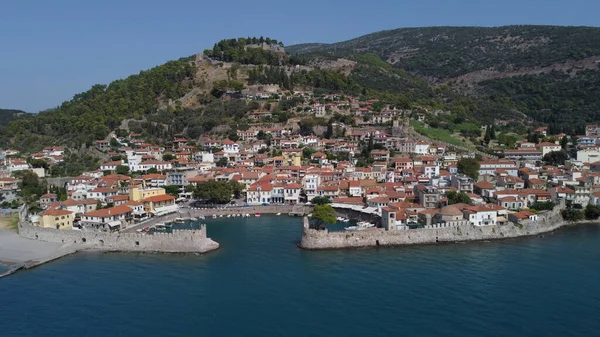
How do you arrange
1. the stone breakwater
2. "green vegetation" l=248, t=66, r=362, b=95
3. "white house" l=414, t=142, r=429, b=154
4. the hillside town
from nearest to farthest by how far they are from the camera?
the stone breakwater
the hillside town
"white house" l=414, t=142, r=429, b=154
"green vegetation" l=248, t=66, r=362, b=95

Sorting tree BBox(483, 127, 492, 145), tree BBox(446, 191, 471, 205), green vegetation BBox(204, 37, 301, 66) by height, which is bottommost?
tree BBox(446, 191, 471, 205)

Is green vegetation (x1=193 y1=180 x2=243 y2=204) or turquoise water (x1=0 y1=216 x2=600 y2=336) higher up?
green vegetation (x1=193 y1=180 x2=243 y2=204)

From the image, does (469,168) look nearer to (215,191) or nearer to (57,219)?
(215,191)

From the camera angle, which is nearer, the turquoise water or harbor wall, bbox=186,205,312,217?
the turquoise water

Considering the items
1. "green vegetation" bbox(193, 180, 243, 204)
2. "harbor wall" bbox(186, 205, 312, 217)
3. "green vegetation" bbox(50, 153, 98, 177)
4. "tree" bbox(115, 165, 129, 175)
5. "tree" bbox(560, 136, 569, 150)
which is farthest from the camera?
"tree" bbox(560, 136, 569, 150)

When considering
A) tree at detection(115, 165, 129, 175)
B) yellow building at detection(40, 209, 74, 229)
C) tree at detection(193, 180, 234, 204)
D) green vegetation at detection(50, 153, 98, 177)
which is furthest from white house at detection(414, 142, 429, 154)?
yellow building at detection(40, 209, 74, 229)

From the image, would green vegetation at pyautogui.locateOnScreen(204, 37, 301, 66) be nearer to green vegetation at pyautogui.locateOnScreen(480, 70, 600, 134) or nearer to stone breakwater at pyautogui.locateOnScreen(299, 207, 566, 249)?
green vegetation at pyautogui.locateOnScreen(480, 70, 600, 134)
